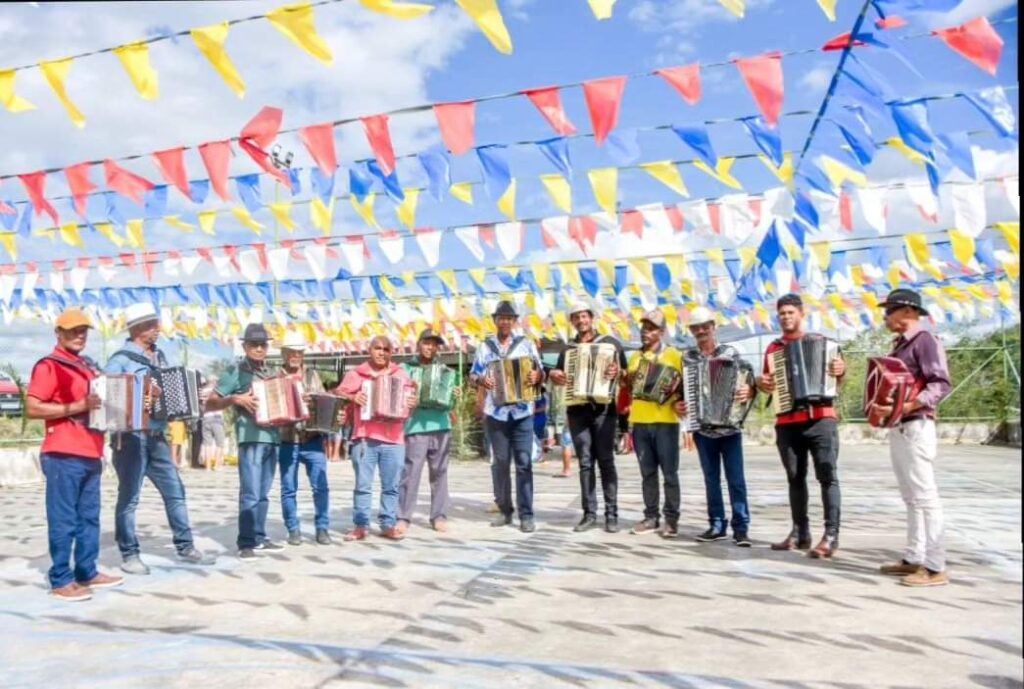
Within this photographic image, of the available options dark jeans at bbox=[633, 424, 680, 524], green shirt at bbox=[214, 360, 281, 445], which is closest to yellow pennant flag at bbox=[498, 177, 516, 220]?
dark jeans at bbox=[633, 424, 680, 524]

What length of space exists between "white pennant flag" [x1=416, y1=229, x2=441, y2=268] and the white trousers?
7.76 m

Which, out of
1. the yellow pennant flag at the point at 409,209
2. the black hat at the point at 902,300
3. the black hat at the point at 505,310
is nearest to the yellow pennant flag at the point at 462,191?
the yellow pennant flag at the point at 409,209

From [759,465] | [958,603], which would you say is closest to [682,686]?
[958,603]

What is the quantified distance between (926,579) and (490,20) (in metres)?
4.02

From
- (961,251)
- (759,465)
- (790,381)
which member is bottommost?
(759,465)

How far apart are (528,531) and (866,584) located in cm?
294

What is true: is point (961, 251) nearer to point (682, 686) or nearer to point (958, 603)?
point (958, 603)

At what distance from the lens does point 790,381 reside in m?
5.94

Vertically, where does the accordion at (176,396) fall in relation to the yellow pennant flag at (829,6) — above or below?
below

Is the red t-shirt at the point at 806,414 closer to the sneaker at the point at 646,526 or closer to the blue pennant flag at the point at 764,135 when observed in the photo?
the sneaker at the point at 646,526

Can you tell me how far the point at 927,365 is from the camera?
16.6 ft

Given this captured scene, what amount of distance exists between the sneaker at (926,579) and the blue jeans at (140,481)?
473 cm

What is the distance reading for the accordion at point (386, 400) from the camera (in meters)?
7.04

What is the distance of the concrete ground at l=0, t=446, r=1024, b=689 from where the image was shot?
11.6ft
